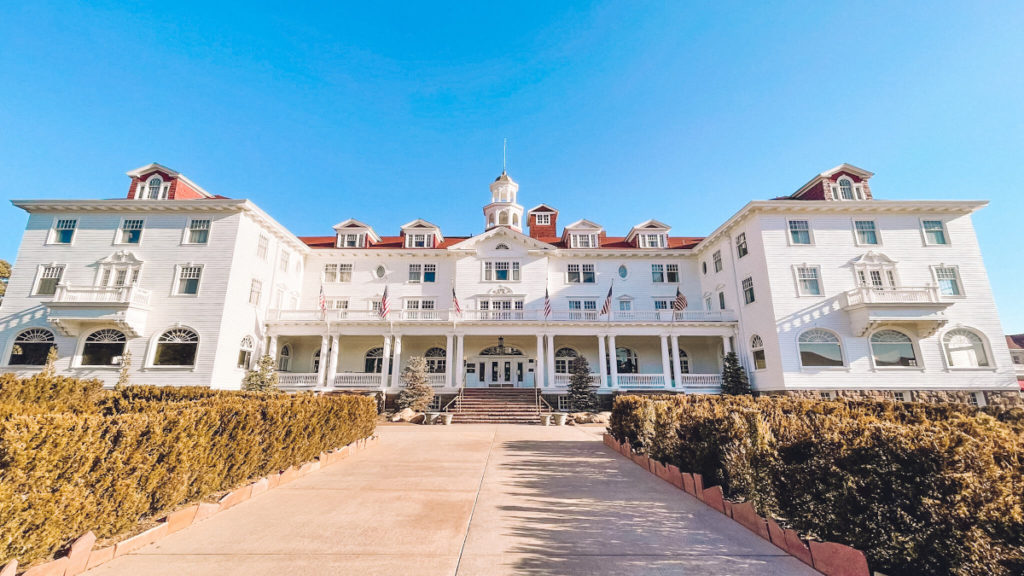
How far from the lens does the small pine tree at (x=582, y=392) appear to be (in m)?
22.6

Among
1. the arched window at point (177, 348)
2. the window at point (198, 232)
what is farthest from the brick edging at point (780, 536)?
the window at point (198, 232)

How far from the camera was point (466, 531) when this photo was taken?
16.8 ft

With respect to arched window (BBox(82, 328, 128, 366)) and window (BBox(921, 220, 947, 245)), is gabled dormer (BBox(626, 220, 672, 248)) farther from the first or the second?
arched window (BBox(82, 328, 128, 366))

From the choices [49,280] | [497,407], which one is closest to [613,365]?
[497,407]

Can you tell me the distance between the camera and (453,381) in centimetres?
2400

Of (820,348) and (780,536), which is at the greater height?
(820,348)

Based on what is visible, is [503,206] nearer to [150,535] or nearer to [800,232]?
[800,232]

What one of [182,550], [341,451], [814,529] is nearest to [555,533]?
[814,529]

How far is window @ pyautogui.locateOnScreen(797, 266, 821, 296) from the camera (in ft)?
71.5

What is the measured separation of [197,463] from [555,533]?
500cm

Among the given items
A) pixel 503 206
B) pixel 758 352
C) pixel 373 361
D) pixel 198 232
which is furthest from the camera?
pixel 503 206

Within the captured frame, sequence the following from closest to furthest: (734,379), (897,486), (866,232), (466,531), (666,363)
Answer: (897,486) → (466,531) → (734,379) → (866,232) → (666,363)

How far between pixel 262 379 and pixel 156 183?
13.5 meters

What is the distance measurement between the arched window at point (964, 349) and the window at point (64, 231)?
47.7 metres
